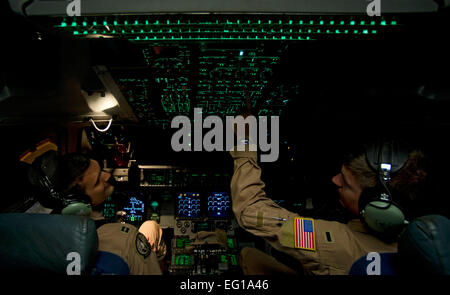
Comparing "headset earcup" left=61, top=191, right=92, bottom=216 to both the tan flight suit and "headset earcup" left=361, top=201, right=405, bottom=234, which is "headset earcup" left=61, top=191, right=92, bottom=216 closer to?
the tan flight suit

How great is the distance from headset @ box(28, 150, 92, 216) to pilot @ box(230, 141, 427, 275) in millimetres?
758

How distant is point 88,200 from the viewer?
3.75 feet

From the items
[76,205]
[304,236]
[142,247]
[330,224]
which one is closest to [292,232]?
[304,236]

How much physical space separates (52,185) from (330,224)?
1.31 metres

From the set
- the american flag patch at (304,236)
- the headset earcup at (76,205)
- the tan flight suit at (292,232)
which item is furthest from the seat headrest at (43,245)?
the american flag patch at (304,236)

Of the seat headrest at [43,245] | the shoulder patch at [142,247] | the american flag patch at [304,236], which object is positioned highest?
the seat headrest at [43,245]

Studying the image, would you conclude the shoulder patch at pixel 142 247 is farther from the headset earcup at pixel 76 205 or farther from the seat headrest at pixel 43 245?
the seat headrest at pixel 43 245

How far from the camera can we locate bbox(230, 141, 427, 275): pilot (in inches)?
34.1

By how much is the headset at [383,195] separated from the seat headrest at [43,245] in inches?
40.4

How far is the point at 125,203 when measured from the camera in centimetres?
204

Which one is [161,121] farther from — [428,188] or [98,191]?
[428,188]

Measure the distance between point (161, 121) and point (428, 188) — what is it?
2.22 meters

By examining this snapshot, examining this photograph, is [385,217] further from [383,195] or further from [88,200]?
[88,200]

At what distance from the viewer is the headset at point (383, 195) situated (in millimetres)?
820
